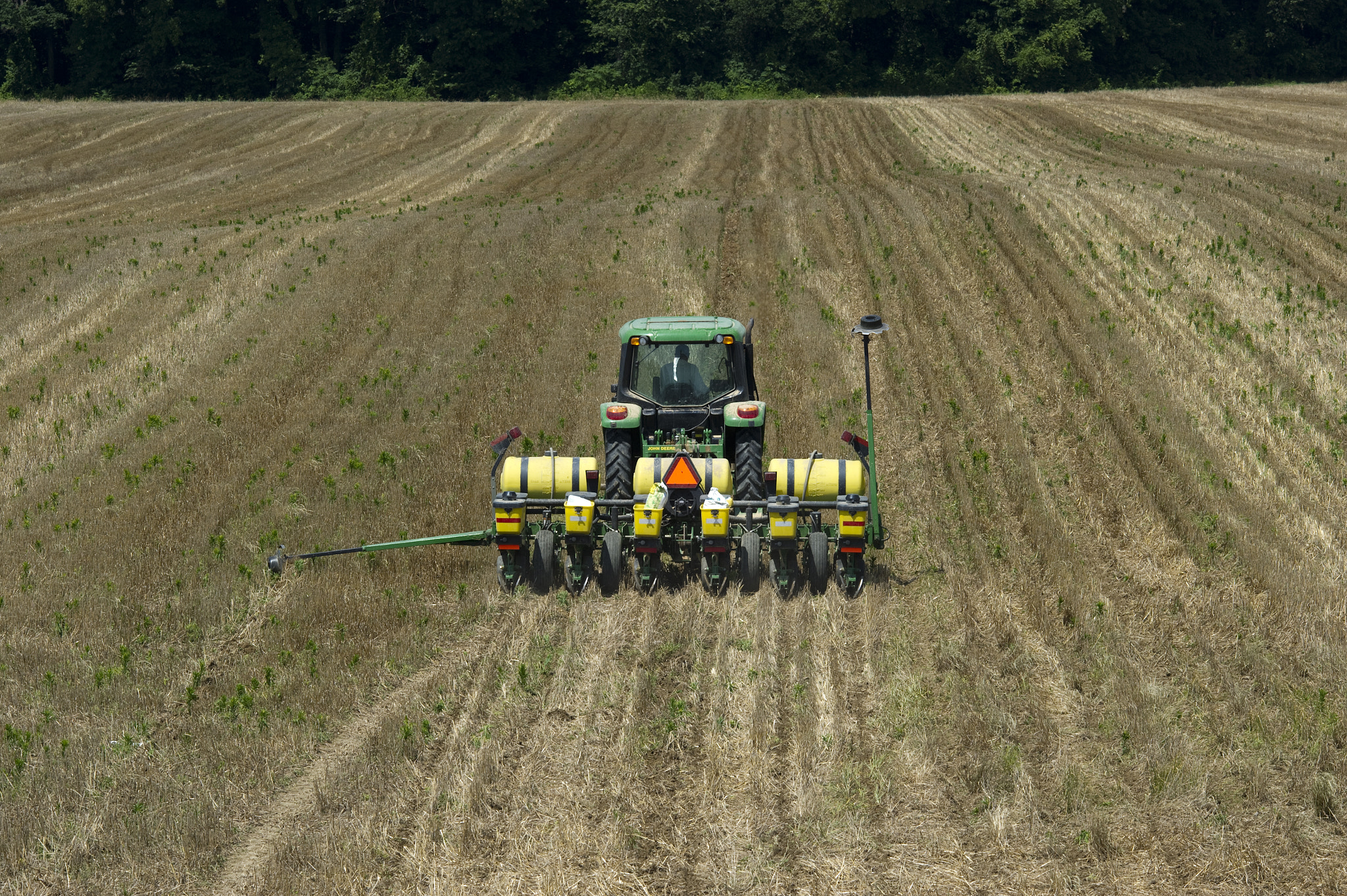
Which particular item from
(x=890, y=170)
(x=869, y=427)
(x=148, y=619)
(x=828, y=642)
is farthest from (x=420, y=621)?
(x=890, y=170)

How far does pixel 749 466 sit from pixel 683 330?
67.9 inches

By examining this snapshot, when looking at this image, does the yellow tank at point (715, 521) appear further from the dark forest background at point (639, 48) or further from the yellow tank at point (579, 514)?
the dark forest background at point (639, 48)

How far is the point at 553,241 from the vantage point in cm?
2419

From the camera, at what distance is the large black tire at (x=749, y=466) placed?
10.8 metres

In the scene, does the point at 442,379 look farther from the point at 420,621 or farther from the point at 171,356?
the point at 420,621

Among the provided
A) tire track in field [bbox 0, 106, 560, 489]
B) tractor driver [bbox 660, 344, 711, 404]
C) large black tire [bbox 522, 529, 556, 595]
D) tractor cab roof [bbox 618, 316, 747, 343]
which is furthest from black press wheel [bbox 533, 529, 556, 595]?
tire track in field [bbox 0, 106, 560, 489]

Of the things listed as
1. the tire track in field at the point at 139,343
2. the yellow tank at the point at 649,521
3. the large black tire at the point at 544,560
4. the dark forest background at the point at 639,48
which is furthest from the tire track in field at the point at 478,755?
the dark forest background at the point at 639,48

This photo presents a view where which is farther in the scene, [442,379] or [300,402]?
[442,379]

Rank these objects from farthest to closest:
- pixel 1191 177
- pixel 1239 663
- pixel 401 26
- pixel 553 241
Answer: pixel 401 26 < pixel 1191 177 < pixel 553 241 < pixel 1239 663

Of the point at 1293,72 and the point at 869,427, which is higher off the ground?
the point at 1293,72

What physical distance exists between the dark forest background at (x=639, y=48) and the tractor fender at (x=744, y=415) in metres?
44.9

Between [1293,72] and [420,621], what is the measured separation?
209ft

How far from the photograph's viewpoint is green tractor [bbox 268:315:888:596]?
9.99 m

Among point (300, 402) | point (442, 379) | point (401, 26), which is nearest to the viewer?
point (300, 402)
